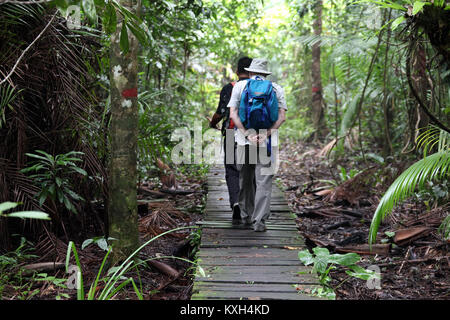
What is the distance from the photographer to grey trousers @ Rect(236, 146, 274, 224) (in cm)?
484

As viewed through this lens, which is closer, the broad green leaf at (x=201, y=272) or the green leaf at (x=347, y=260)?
the broad green leaf at (x=201, y=272)

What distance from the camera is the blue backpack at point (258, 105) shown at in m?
4.64

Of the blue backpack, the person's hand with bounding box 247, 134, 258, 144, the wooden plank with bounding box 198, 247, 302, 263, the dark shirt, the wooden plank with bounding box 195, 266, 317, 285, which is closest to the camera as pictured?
the wooden plank with bounding box 195, 266, 317, 285

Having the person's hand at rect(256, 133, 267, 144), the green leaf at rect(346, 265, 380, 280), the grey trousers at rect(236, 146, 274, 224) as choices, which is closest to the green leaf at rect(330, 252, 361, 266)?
the green leaf at rect(346, 265, 380, 280)

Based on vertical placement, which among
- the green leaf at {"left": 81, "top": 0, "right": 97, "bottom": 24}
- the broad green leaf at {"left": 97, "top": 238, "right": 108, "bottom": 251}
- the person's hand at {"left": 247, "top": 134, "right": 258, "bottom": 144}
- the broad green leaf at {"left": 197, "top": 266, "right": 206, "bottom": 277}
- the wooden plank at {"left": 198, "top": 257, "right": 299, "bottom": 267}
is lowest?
the wooden plank at {"left": 198, "top": 257, "right": 299, "bottom": 267}

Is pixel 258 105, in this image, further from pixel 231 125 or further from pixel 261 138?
pixel 231 125

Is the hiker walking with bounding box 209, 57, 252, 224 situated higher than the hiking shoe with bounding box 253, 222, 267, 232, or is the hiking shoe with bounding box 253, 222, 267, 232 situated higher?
the hiker walking with bounding box 209, 57, 252, 224

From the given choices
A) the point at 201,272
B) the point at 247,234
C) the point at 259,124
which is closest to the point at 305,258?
the point at 201,272

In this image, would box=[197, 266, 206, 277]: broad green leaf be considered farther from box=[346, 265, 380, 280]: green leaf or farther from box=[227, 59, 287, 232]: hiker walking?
box=[227, 59, 287, 232]: hiker walking

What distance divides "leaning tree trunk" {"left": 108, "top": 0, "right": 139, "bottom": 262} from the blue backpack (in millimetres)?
1338

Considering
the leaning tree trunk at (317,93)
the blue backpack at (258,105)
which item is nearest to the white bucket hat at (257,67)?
the blue backpack at (258,105)

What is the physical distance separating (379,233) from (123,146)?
129 inches

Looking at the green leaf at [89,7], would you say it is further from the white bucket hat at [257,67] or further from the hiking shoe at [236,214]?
the hiking shoe at [236,214]
